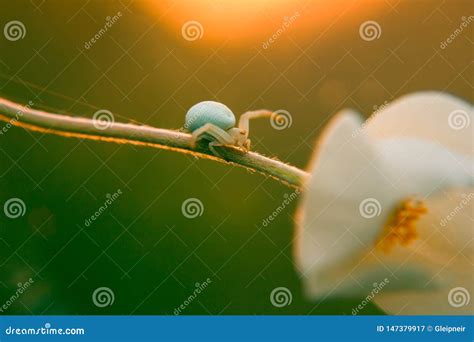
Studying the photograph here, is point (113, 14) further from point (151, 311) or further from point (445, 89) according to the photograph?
point (445, 89)

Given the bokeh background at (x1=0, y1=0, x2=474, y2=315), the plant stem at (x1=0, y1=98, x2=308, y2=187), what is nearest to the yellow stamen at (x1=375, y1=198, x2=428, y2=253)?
the plant stem at (x1=0, y1=98, x2=308, y2=187)

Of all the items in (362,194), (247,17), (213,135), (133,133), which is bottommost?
(133,133)

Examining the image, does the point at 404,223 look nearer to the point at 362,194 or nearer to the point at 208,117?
the point at 362,194

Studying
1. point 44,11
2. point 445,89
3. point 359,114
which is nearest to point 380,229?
point 359,114

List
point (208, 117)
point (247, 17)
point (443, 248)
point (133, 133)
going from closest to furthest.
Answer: point (133, 133) < point (208, 117) < point (443, 248) < point (247, 17)

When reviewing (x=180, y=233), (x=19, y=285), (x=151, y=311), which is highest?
(x=180, y=233)

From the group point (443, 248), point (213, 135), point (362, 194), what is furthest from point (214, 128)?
point (443, 248)
